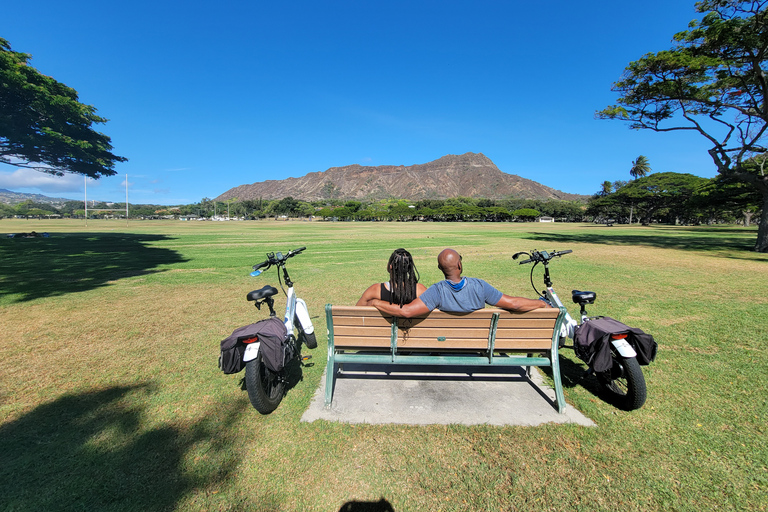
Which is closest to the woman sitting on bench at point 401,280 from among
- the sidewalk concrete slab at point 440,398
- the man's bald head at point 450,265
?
the man's bald head at point 450,265

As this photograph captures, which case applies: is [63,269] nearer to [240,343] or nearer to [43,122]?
[240,343]

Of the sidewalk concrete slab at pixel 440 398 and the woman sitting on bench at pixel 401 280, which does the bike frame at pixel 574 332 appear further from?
the woman sitting on bench at pixel 401 280

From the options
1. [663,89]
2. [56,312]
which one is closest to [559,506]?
[56,312]

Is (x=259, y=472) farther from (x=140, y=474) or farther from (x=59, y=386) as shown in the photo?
(x=59, y=386)

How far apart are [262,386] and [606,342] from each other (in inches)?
128

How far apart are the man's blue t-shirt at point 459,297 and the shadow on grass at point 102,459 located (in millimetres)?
2108

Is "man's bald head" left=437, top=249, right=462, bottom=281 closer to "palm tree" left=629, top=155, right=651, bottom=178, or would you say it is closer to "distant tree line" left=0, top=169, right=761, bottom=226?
"distant tree line" left=0, top=169, right=761, bottom=226

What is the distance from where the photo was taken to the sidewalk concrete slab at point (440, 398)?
314cm

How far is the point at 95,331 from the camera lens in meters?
5.48

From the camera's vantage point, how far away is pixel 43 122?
921 inches

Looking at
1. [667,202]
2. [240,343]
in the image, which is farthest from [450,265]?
[667,202]

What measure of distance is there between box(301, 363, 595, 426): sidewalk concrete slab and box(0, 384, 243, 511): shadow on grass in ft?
3.19

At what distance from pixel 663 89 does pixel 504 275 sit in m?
17.1

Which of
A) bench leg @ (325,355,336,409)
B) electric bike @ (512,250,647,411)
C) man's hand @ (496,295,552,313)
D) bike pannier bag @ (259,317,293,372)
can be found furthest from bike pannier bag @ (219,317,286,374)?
electric bike @ (512,250,647,411)
